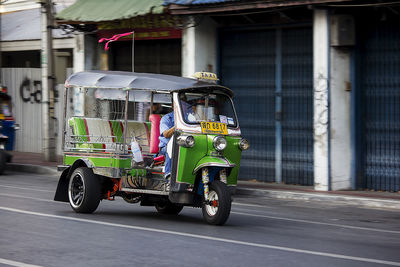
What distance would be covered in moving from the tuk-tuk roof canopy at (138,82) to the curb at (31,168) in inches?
312

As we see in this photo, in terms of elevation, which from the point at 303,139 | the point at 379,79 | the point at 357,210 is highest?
the point at 379,79

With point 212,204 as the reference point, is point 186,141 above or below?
above

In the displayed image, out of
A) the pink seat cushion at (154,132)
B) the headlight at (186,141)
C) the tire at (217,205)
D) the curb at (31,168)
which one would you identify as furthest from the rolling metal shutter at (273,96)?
the headlight at (186,141)

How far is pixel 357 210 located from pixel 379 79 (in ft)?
11.9

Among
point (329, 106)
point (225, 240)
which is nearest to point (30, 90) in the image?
point (329, 106)

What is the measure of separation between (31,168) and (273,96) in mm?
6598

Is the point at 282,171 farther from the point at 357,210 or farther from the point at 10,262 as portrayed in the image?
the point at 10,262

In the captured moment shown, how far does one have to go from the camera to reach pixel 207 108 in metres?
10.7

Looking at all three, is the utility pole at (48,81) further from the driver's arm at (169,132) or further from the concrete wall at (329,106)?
the driver's arm at (169,132)

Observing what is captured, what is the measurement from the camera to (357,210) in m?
13.5

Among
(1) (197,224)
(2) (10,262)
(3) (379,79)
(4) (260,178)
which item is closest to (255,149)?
(4) (260,178)

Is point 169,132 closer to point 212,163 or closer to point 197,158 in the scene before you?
point 197,158

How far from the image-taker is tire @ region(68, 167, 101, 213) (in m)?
10.9

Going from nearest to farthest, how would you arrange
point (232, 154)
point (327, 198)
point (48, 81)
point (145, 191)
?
point (232, 154), point (145, 191), point (327, 198), point (48, 81)
